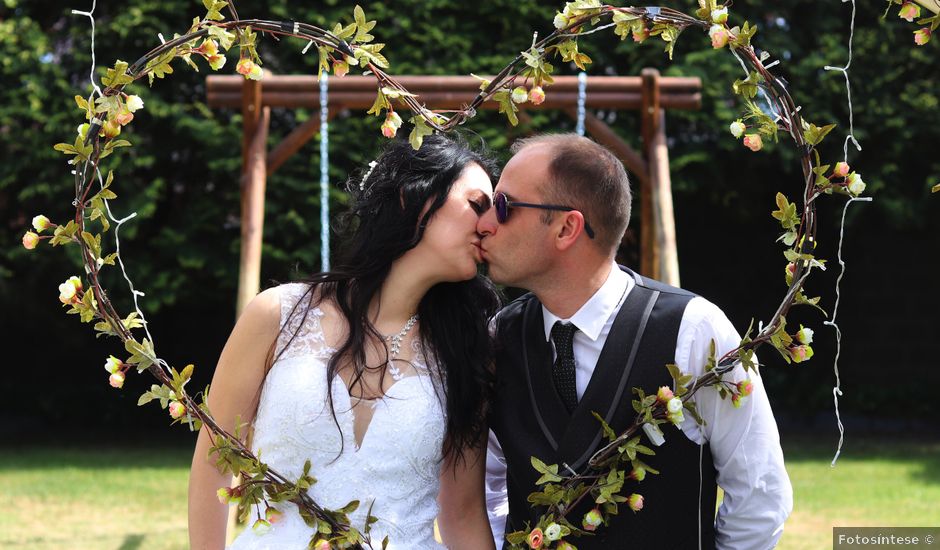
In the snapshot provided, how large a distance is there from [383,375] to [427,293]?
0.28 m

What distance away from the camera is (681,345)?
8.60 ft

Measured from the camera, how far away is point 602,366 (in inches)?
103

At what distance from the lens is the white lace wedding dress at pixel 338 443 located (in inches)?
104

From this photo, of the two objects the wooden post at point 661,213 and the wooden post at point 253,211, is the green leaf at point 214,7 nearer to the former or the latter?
the wooden post at point 253,211

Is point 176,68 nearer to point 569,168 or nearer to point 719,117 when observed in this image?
point 719,117

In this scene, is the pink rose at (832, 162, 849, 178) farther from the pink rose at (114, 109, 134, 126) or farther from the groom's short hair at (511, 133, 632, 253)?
the pink rose at (114, 109, 134, 126)

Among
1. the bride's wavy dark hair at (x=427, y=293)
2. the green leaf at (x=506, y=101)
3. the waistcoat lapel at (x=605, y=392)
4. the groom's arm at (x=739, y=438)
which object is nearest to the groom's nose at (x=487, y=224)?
the bride's wavy dark hair at (x=427, y=293)

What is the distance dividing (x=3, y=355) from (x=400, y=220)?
8695 mm

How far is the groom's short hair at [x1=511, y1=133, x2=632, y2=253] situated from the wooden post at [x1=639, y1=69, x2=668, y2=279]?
2.45 metres

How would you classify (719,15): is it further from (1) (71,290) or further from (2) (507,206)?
(1) (71,290)

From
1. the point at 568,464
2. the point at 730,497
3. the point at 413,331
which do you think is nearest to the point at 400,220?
the point at 413,331

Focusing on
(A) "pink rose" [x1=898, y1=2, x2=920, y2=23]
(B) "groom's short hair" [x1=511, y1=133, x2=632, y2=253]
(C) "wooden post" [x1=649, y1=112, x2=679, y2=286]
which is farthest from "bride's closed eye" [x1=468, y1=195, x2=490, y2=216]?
(C) "wooden post" [x1=649, y1=112, x2=679, y2=286]

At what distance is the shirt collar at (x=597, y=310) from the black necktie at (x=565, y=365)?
0.07 ft

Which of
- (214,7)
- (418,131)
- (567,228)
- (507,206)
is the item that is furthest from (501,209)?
(214,7)
